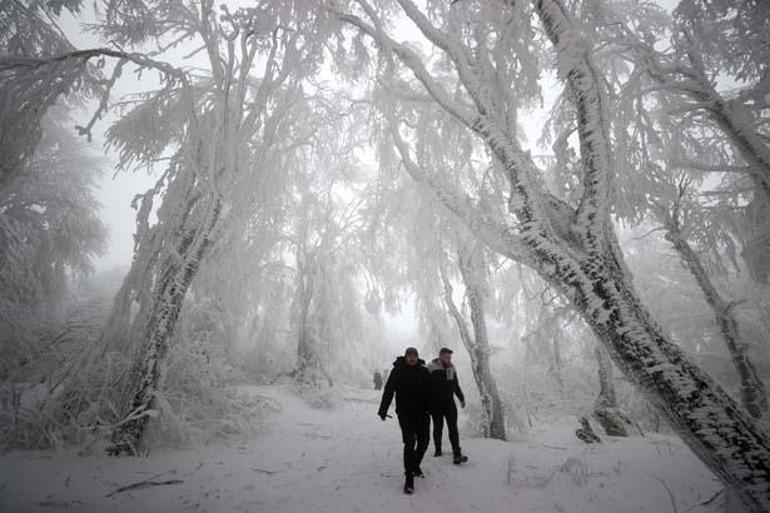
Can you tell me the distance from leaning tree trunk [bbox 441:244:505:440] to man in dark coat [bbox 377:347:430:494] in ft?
7.85

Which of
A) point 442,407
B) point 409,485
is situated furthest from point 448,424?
point 409,485

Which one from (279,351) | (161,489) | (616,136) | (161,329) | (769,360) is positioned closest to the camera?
(161,489)

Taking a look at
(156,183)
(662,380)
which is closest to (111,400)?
(156,183)

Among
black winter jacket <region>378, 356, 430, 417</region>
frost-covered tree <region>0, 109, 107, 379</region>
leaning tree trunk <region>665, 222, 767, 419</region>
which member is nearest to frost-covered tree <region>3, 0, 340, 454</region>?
frost-covered tree <region>0, 109, 107, 379</region>

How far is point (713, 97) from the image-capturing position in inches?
225

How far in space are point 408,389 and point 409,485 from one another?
99 cm

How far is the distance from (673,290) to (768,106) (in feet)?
35.0

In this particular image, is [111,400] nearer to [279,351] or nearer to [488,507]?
[488,507]

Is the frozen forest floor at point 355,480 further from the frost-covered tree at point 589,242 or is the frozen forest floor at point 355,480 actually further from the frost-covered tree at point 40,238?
the frost-covered tree at point 40,238

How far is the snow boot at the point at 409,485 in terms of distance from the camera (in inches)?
149

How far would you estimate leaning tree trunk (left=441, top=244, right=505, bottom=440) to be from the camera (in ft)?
20.7

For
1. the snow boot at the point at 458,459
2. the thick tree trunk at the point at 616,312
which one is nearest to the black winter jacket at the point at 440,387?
the snow boot at the point at 458,459

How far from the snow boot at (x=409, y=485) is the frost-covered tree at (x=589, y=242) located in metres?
2.43

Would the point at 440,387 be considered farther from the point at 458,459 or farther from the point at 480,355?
the point at 480,355
